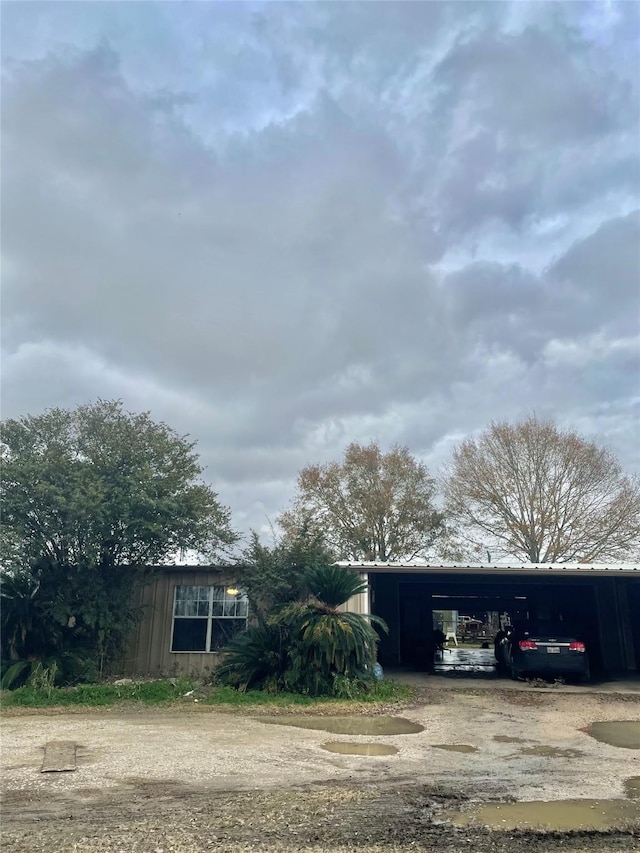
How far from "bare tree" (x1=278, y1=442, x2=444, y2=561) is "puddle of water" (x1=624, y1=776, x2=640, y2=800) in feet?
81.7

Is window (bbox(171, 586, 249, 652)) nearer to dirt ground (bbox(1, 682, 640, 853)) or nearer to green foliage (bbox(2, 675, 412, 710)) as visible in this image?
green foliage (bbox(2, 675, 412, 710))

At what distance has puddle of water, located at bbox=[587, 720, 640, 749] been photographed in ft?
27.1

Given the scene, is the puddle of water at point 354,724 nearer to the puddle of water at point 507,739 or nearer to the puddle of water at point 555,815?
the puddle of water at point 507,739

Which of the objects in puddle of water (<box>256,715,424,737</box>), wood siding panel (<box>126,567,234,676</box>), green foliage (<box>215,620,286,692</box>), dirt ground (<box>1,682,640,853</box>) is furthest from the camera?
wood siding panel (<box>126,567,234,676</box>)

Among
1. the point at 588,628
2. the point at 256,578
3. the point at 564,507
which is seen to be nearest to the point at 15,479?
the point at 256,578

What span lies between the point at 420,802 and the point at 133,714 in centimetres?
617

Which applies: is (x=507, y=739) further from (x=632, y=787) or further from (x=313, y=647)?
(x=313, y=647)

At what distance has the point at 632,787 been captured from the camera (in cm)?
605

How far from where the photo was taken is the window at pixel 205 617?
14.0 metres

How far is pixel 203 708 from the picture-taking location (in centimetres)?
1052

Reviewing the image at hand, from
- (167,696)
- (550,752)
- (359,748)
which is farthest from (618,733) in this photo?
(167,696)

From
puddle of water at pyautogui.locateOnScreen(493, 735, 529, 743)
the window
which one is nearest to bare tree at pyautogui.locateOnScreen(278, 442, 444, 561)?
the window

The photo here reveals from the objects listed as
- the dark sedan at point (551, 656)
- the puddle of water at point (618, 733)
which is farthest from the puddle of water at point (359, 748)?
the dark sedan at point (551, 656)

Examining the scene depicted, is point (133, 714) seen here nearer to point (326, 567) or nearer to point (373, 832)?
point (326, 567)
